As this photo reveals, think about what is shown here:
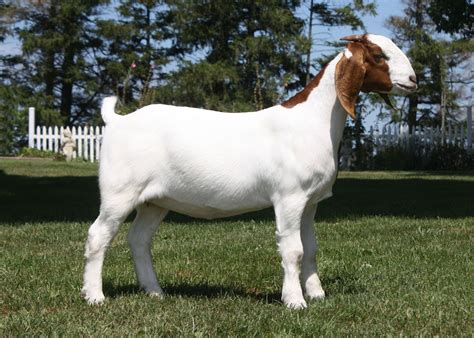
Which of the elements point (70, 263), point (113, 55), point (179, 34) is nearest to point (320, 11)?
point (179, 34)

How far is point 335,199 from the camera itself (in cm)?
1215

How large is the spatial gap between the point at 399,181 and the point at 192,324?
1283 cm

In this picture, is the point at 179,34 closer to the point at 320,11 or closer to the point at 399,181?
the point at 320,11

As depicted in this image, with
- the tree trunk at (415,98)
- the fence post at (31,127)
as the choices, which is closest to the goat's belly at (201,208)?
the fence post at (31,127)

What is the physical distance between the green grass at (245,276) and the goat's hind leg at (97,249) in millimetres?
96

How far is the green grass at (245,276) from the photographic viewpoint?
13.7ft

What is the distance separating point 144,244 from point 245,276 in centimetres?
105

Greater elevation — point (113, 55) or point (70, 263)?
point (113, 55)

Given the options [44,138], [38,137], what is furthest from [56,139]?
[38,137]

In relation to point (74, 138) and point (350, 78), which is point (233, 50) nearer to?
point (74, 138)

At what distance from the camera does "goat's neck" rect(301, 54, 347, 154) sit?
4648 millimetres

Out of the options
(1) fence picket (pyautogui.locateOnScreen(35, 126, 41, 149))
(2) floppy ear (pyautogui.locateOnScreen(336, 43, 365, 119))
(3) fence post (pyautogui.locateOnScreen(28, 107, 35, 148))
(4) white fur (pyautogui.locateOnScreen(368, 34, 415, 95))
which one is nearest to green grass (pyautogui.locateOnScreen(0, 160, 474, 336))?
(2) floppy ear (pyautogui.locateOnScreen(336, 43, 365, 119))

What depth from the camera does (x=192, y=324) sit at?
409 centimetres

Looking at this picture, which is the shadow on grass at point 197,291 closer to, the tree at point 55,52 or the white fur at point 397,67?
the white fur at point 397,67
